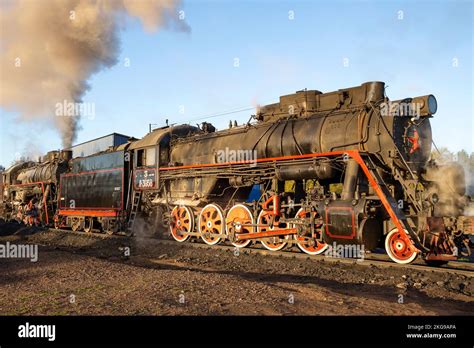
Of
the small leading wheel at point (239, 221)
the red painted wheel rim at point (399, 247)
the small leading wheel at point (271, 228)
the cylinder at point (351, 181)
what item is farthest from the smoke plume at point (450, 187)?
the small leading wheel at point (239, 221)

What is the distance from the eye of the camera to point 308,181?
1066cm

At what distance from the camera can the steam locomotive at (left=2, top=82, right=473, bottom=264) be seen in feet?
27.7

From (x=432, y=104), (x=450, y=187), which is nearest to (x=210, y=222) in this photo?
(x=450, y=187)

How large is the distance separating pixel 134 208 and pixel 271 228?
6.93m

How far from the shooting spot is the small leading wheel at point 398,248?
8480mm

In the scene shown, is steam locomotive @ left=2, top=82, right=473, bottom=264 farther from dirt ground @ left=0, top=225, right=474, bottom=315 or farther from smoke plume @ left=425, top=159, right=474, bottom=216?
dirt ground @ left=0, top=225, right=474, bottom=315

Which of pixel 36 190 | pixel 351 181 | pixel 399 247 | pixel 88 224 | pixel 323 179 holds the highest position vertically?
pixel 36 190

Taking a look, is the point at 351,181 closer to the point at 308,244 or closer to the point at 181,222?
the point at 308,244

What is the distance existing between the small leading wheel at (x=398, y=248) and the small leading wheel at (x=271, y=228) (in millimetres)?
2631

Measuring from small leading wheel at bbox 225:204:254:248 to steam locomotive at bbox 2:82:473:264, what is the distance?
3 centimetres

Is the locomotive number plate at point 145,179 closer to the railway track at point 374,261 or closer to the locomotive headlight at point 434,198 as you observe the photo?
the railway track at point 374,261

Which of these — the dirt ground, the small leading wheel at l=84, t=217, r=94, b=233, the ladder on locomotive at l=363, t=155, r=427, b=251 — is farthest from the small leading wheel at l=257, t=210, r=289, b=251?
the small leading wheel at l=84, t=217, r=94, b=233
